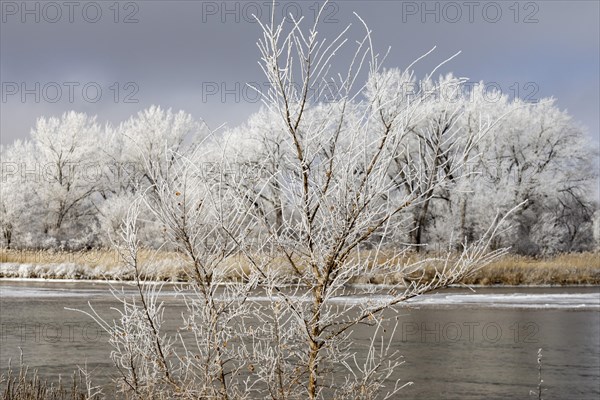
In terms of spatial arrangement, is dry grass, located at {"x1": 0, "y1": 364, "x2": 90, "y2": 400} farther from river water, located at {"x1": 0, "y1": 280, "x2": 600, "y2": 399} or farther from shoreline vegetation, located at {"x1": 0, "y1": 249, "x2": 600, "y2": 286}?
shoreline vegetation, located at {"x1": 0, "y1": 249, "x2": 600, "y2": 286}

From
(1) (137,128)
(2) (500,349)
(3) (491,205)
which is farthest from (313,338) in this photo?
(1) (137,128)

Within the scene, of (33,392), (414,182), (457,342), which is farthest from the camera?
(414,182)

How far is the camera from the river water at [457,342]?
33.1 feet

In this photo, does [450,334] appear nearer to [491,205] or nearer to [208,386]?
[208,386]

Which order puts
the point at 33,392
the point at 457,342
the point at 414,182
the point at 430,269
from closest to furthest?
the point at 33,392
the point at 457,342
the point at 430,269
the point at 414,182

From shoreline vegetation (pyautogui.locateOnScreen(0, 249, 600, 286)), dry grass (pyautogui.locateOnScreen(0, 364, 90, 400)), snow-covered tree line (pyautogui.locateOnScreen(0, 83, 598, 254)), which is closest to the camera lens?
dry grass (pyautogui.locateOnScreen(0, 364, 90, 400))

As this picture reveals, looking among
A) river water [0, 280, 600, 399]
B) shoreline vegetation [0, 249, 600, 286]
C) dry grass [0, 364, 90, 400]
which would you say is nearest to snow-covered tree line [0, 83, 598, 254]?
shoreline vegetation [0, 249, 600, 286]

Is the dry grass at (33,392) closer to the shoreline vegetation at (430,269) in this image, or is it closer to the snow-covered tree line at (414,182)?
the shoreline vegetation at (430,269)

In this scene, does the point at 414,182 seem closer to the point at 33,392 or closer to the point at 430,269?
the point at 430,269

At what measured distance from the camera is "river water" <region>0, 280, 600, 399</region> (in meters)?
10.1

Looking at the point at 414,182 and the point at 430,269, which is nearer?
the point at 430,269

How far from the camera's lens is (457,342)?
13.6 metres

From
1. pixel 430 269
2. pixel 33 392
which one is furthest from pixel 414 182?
pixel 33 392

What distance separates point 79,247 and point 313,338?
40.7 meters
